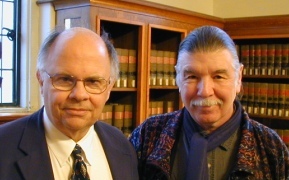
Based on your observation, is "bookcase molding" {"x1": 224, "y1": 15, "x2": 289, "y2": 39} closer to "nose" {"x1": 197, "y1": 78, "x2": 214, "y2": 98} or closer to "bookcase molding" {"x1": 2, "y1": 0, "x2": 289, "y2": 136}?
"bookcase molding" {"x1": 2, "y1": 0, "x2": 289, "y2": 136}

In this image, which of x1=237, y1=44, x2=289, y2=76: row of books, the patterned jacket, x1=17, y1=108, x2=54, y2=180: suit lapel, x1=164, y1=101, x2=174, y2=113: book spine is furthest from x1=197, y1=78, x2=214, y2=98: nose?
x1=237, y1=44, x2=289, y2=76: row of books

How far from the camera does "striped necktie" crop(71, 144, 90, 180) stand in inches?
50.9

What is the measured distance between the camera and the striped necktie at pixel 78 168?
50.9 inches

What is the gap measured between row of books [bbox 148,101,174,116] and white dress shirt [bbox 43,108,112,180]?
79.5 inches

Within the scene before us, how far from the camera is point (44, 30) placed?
3.03 metres

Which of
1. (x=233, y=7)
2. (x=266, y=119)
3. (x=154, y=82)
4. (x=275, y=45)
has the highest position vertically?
(x=233, y=7)

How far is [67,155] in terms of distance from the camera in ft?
4.33

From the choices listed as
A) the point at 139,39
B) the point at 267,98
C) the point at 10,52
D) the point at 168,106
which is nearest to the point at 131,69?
the point at 139,39

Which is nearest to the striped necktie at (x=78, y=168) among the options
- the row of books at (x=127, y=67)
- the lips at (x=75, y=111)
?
the lips at (x=75, y=111)

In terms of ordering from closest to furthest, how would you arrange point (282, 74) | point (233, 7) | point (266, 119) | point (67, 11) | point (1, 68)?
point (67, 11), point (1, 68), point (282, 74), point (266, 119), point (233, 7)

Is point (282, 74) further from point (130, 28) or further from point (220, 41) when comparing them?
point (220, 41)

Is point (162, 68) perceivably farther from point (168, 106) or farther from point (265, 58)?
point (265, 58)

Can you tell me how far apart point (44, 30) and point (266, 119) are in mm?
2444

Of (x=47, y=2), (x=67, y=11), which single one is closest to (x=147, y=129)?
(x=67, y=11)
